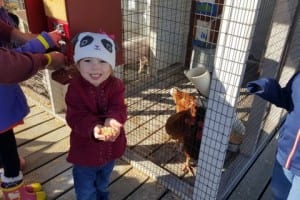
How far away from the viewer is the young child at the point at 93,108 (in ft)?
3.79

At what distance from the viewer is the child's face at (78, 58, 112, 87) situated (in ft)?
3.85

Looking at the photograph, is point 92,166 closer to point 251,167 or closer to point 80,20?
point 80,20

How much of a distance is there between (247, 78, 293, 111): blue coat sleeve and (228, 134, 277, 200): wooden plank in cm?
78

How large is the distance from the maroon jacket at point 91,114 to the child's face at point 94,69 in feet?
0.11

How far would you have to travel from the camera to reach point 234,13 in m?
1.12

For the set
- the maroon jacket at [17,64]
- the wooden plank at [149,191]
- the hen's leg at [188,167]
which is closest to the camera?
the maroon jacket at [17,64]

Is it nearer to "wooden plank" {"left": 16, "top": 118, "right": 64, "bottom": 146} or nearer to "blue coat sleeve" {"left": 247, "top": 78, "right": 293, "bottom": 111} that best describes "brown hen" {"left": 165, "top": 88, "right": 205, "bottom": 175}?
"blue coat sleeve" {"left": 247, "top": 78, "right": 293, "bottom": 111}

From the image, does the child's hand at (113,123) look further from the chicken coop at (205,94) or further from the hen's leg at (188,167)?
the hen's leg at (188,167)

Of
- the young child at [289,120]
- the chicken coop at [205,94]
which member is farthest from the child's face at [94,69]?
the young child at [289,120]

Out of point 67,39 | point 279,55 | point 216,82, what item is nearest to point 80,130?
point 67,39

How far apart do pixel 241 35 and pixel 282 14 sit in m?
0.65

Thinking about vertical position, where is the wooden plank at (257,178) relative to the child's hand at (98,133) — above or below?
below

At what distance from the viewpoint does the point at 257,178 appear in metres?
1.91

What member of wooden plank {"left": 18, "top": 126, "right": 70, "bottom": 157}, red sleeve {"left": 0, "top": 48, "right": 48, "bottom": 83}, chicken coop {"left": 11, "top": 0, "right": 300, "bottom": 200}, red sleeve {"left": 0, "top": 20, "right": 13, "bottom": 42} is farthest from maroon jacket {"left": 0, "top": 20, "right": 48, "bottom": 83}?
wooden plank {"left": 18, "top": 126, "right": 70, "bottom": 157}
